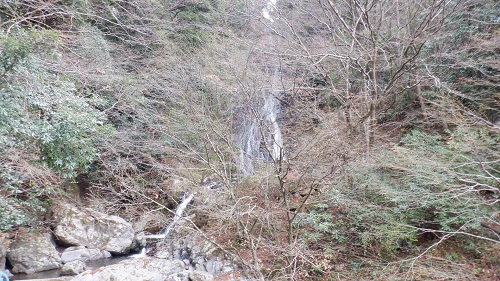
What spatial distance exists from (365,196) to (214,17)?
28.1ft

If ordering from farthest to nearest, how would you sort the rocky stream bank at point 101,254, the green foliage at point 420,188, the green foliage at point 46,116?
the rocky stream bank at point 101,254
the green foliage at point 46,116
the green foliage at point 420,188

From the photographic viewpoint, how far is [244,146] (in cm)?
943

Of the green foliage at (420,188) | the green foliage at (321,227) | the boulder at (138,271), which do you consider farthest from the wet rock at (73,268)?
the green foliage at (420,188)

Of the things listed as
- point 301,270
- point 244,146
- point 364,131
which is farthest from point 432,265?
point 244,146

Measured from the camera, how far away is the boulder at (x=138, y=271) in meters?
5.53

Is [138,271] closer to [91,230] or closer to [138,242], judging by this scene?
[138,242]

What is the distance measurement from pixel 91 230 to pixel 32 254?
121cm

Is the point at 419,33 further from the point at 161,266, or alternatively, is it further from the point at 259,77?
the point at 161,266

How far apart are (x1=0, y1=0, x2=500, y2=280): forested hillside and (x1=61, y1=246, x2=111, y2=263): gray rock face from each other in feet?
3.16

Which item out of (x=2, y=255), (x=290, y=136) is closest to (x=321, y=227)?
(x=290, y=136)

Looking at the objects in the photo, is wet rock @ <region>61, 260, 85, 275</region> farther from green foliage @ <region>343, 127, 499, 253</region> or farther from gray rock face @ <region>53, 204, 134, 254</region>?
green foliage @ <region>343, 127, 499, 253</region>

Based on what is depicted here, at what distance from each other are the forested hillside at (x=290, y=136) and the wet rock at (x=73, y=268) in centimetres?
127

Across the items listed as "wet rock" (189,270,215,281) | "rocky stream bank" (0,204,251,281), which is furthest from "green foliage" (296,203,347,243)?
"wet rock" (189,270,215,281)

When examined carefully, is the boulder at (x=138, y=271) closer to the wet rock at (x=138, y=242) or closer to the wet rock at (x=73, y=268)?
the wet rock at (x=73, y=268)
